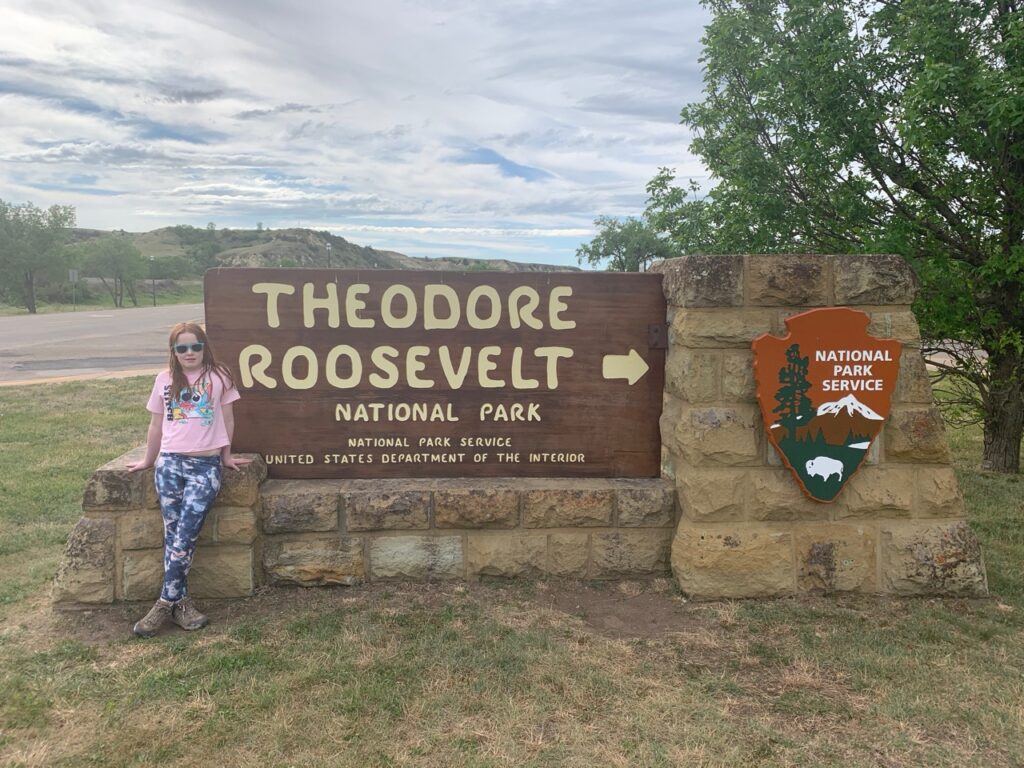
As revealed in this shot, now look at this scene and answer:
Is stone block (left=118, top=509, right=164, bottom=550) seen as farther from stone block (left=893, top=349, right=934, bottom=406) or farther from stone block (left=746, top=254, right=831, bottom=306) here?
stone block (left=893, top=349, right=934, bottom=406)

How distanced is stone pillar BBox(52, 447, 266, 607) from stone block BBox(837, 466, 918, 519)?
3.21 meters

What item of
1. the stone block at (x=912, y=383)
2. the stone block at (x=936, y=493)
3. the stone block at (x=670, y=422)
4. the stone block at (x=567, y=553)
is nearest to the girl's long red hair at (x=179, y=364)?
the stone block at (x=567, y=553)

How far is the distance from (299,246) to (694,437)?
112 meters

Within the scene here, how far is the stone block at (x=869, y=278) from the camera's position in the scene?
3.79 meters

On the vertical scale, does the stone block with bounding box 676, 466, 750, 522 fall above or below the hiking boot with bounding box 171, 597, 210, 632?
above

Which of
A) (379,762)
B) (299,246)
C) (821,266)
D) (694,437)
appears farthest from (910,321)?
(299,246)

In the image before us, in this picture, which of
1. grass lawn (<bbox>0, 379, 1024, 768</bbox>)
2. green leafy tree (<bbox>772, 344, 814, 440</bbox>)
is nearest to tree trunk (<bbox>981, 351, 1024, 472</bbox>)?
grass lawn (<bbox>0, 379, 1024, 768</bbox>)

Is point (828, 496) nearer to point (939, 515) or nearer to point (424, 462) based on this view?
point (939, 515)

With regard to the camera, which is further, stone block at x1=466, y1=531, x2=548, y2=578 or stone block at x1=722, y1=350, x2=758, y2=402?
stone block at x1=466, y1=531, x2=548, y2=578

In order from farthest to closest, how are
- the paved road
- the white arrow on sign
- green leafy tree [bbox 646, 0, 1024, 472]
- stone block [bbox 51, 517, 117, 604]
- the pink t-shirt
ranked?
the paved road → green leafy tree [bbox 646, 0, 1024, 472] → the white arrow on sign → stone block [bbox 51, 517, 117, 604] → the pink t-shirt

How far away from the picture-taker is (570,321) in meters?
4.12

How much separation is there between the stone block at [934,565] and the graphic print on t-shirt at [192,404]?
3.64m

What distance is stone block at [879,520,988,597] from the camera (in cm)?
378

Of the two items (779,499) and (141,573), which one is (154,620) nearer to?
(141,573)
